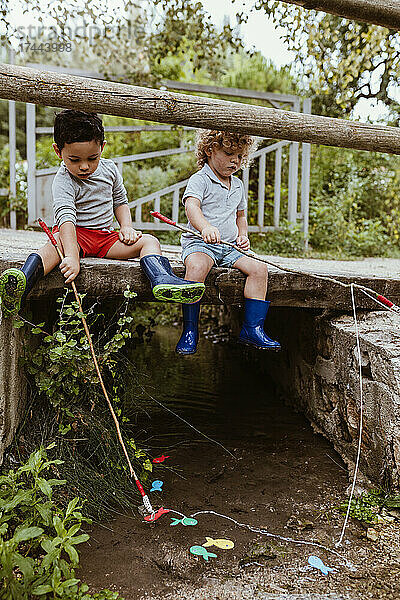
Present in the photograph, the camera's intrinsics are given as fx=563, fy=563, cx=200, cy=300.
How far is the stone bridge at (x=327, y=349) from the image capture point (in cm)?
273

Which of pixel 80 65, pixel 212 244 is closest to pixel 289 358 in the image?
pixel 212 244

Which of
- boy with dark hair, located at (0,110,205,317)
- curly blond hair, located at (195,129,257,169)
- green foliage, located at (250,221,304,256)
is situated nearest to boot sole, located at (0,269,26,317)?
boy with dark hair, located at (0,110,205,317)

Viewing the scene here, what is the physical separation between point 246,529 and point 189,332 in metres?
1.02

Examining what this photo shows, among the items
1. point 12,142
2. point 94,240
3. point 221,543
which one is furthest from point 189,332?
point 12,142

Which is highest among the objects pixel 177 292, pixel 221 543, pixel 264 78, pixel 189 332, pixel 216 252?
pixel 264 78

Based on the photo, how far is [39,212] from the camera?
23.0ft

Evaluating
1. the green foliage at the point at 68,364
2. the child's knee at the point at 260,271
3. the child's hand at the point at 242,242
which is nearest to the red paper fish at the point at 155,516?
the green foliage at the point at 68,364

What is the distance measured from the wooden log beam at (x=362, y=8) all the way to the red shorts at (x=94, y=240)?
5.49ft

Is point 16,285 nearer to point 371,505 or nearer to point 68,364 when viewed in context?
point 68,364

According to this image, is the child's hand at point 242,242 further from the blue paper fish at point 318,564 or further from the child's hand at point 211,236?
the blue paper fish at point 318,564

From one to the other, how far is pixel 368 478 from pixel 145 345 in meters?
3.83

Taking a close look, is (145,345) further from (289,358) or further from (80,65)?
(80,65)

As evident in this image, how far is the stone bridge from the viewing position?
2729mm

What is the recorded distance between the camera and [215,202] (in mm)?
3402
